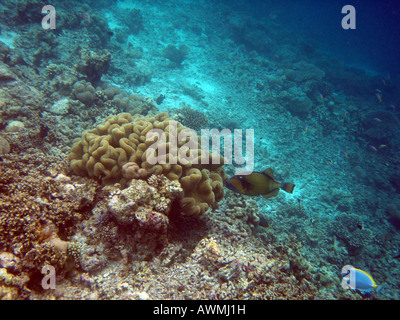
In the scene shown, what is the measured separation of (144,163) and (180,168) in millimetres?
510

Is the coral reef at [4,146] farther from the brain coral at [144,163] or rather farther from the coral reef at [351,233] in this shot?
the coral reef at [351,233]

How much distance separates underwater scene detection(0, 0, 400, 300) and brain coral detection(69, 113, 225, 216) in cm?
2

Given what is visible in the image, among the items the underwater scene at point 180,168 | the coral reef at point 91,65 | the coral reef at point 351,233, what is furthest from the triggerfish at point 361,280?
the coral reef at point 91,65

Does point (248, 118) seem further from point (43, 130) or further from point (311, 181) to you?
point (43, 130)

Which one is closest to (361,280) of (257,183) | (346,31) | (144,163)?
(257,183)

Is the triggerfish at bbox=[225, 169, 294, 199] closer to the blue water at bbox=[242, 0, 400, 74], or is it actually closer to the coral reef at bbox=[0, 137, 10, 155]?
the coral reef at bbox=[0, 137, 10, 155]

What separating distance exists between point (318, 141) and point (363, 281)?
10317 mm

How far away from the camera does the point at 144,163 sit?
9.61 feet

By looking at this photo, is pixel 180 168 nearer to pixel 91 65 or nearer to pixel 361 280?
pixel 361 280

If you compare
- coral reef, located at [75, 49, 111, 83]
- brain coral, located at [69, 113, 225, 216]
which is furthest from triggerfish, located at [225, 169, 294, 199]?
coral reef, located at [75, 49, 111, 83]

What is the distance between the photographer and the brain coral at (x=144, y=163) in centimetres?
292

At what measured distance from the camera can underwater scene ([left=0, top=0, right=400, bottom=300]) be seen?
247 cm

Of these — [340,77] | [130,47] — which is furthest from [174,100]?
[340,77]

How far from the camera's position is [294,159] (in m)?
10.8
